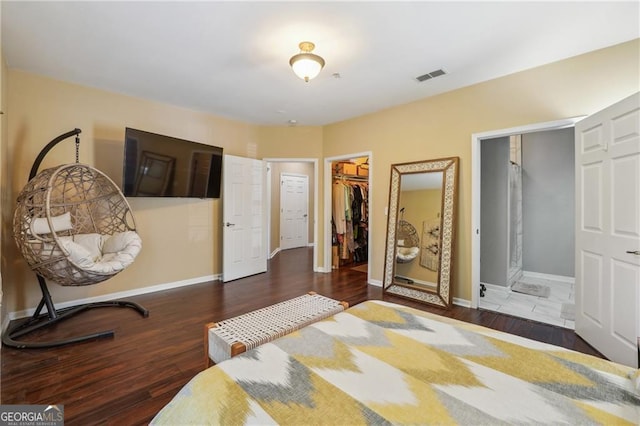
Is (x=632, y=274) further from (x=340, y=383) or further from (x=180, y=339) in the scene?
(x=180, y=339)

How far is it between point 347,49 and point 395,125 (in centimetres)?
172

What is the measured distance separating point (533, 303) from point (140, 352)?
431cm

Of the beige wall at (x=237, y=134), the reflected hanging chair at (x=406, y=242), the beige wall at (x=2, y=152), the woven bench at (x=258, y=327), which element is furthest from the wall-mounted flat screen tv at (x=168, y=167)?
the reflected hanging chair at (x=406, y=242)

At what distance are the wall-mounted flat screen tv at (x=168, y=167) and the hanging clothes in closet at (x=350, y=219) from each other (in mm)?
2203

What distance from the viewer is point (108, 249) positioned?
3.08 meters

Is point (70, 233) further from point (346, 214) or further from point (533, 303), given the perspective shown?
point (533, 303)

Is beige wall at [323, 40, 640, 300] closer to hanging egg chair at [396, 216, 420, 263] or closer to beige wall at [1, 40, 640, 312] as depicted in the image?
beige wall at [1, 40, 640, 312]

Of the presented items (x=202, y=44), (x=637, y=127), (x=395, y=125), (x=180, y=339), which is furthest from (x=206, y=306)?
(x=637, y=127)

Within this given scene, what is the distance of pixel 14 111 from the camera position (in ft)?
9.52

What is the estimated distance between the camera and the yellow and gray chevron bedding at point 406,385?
847 mm

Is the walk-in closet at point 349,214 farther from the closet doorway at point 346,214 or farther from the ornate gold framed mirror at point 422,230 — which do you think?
the ornate gold framed mirror at point 422,230

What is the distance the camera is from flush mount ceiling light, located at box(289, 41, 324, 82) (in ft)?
7.92

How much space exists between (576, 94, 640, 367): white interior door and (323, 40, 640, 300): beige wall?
378 millimetres

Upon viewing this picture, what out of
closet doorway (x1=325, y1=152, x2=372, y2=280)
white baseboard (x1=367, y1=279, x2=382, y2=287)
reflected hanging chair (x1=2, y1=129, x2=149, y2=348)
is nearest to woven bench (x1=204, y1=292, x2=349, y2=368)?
reflected hanging chair (x1=2, y1=129, x2=149, y2=348)
